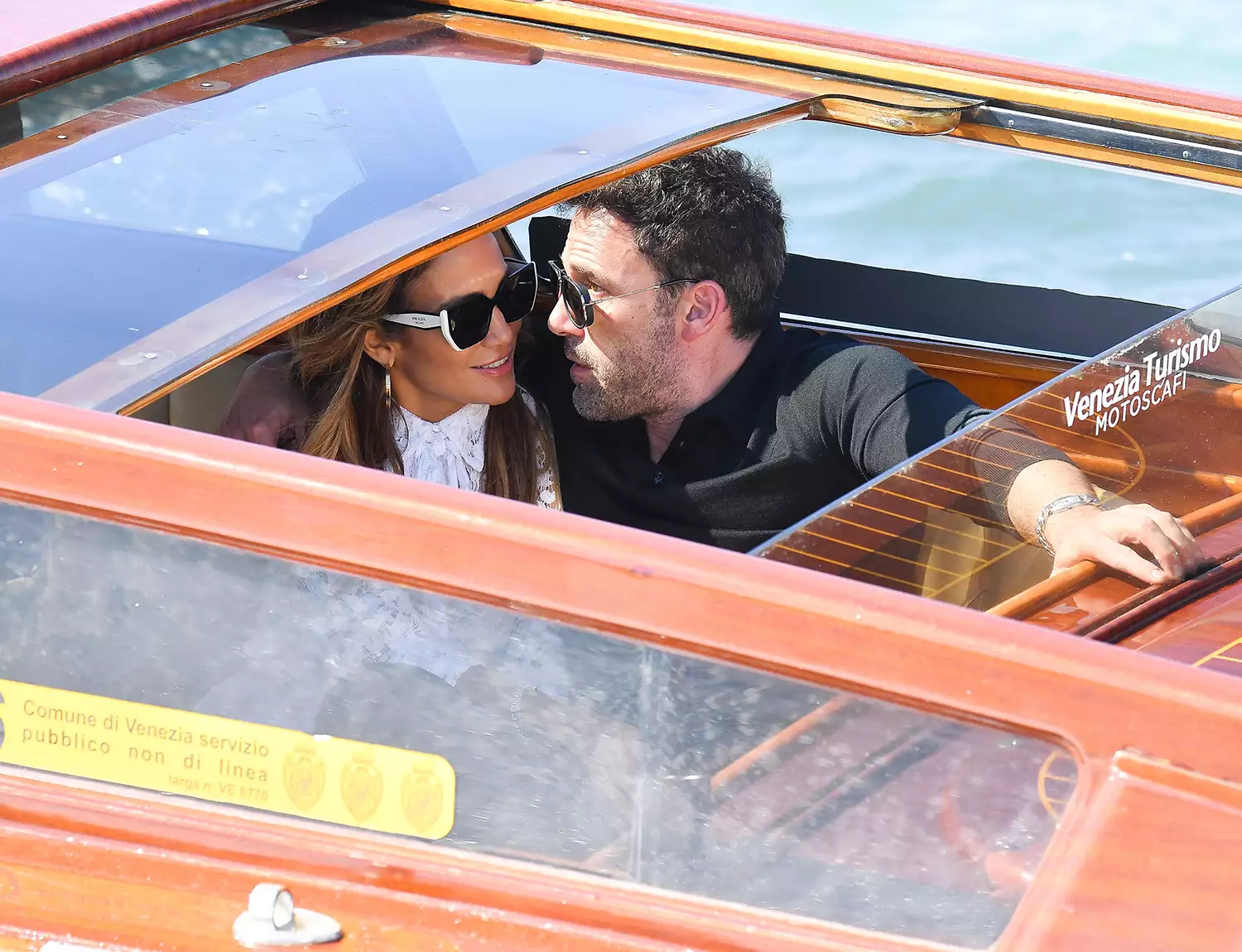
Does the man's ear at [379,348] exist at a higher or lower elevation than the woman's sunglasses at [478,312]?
lower

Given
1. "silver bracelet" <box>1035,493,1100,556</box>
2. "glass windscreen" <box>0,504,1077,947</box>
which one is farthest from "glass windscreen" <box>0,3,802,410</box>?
"silver bracelet" <box>1035,493,1100,556</box>

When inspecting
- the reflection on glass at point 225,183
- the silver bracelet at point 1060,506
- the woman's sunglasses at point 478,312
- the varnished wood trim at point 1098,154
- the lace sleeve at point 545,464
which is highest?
the varnished wood trim at point 1098,154

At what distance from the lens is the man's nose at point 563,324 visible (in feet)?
7.61

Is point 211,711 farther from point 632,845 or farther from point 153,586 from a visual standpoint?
point 632,845

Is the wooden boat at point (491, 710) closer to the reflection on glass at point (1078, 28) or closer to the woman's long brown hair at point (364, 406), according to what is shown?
the woman's long brown hair at point (364, 406)

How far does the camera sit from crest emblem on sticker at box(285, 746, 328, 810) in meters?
1.20

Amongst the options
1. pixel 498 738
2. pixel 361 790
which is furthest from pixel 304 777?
pixel 498 738

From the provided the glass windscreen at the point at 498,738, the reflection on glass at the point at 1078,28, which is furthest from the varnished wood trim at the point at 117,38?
the reflection on glass at the point at 1078,28

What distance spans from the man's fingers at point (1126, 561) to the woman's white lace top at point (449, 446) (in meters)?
0.96

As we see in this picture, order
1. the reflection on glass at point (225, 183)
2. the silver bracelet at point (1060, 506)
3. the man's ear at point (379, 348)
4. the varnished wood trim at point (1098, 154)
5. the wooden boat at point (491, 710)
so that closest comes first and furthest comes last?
the wooden boat at point (491, 710) → the reflection on glass at point (225, 183) → the silver bracelet at point (1060, 506) → the varnished wood trim at point (1098, 154) → the man's ear at point (379, 348)

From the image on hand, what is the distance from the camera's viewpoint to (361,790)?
1.20 m

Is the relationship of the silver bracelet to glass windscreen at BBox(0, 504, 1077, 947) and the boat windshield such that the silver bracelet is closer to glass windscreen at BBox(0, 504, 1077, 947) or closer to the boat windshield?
the boat windshield

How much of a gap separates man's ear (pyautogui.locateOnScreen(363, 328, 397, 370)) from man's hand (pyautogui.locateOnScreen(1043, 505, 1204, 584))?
1.07m

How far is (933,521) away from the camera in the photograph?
1.54 meters
